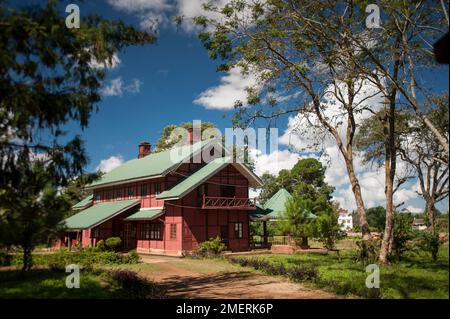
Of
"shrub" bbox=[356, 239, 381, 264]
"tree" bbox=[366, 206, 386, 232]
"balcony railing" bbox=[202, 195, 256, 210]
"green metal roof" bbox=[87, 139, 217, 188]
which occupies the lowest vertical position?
"shrub" bbox=[356, 239, 381, 264]

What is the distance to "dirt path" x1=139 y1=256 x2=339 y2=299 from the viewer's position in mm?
13016

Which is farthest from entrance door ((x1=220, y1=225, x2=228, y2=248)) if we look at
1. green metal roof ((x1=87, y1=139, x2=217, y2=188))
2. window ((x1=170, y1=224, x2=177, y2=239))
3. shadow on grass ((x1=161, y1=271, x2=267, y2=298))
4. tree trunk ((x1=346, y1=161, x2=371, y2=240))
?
tree trunk ((x1=346, y1=161, x2=371, y2=240))

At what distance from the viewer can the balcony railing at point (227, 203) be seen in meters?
29.3

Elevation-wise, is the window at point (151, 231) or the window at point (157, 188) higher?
the window at point (157, 188)

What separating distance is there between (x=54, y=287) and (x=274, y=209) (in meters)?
24.3

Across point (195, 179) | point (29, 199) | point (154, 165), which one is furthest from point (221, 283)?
point (154, 165)

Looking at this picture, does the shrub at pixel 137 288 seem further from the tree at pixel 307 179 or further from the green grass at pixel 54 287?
the tree at pixel 307 179

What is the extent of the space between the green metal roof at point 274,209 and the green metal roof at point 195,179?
6080 millimetres

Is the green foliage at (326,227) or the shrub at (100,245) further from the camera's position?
the shrub at (100,245)

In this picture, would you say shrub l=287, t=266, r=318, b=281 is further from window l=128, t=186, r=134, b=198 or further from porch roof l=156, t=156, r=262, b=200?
window l=128, t=186, r=134, b=198

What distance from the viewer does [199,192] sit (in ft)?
98.6

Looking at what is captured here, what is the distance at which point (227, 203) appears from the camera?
102 feet

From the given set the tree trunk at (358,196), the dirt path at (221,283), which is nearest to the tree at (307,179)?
the tree trunk at (358,196)
